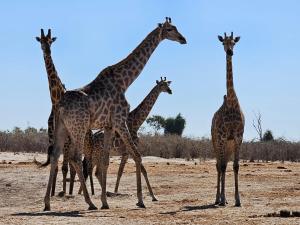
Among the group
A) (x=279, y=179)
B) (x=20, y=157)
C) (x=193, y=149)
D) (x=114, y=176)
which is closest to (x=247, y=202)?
(x=279, y=179)

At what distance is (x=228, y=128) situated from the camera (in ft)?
53.3

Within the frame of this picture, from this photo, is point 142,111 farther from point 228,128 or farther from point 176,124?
point 176,124

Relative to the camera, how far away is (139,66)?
646 inches

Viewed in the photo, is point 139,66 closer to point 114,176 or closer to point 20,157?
point 114,176

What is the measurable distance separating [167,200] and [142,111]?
312cm

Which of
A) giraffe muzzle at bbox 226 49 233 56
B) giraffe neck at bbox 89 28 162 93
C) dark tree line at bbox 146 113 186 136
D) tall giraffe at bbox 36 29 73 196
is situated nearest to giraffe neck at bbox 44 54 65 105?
tall giraffe at bbox 36 29 73 196

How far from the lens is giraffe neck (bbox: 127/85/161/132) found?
19.2m

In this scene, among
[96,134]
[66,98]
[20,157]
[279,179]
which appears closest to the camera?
[66,98]

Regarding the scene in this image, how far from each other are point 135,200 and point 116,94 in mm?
2958

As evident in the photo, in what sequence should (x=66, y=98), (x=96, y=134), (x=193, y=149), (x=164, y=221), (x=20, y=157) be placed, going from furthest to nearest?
(x=193, y=149)
(x=20, y=157)
(x=96, y=134)
(x=66, y=98)
(x=164, y=221)

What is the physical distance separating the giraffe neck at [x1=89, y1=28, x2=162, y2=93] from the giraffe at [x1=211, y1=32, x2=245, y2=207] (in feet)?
5.26

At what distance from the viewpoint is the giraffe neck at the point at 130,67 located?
1571 centimetres

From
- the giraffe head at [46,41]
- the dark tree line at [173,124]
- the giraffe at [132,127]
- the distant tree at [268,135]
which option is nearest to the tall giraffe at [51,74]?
the giraffe head at [46,41]

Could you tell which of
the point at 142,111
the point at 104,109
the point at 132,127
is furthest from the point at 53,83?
the point at 142,111
